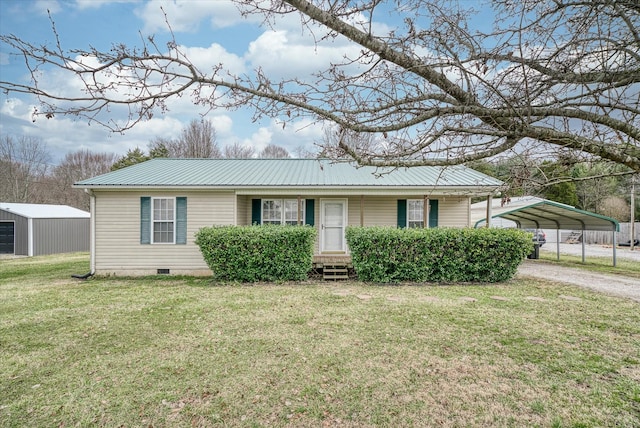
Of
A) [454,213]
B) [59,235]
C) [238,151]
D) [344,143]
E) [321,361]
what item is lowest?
[321,361]

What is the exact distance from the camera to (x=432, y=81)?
2.51 meters

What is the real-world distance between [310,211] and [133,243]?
5.74m

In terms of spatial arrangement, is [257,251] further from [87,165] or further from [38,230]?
[87,165]

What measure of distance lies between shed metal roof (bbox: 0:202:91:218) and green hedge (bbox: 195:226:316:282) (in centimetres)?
1619

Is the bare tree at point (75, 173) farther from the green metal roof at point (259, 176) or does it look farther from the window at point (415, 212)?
the window at point (415, 212)

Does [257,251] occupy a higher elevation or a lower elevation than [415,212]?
lower

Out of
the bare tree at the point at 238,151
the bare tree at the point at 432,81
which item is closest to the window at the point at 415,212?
the bare tree at the point at 432,81

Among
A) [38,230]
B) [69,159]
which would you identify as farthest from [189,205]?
[69,159]

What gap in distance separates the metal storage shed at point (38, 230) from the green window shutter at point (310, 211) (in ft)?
55.9

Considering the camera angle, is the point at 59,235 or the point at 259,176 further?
the point at 59,235

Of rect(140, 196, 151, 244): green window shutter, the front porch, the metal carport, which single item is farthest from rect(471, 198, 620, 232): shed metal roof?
rect(140, 196, 151, 244): green window shutter

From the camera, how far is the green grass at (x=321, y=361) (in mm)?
3264

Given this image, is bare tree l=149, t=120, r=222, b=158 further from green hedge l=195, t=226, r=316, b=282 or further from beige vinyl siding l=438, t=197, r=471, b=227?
beige vinyl siding l=438, t=197, r=471, b=227

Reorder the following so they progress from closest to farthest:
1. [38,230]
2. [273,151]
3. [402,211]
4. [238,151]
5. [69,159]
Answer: [402,211] → [38,230] → [238,151] → [69,159] → [273,151]
